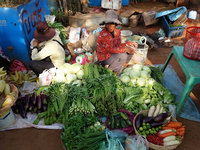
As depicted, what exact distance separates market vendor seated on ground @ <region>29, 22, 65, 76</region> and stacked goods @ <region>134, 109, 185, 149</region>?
232cm

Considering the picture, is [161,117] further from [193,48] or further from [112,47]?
[112,47]

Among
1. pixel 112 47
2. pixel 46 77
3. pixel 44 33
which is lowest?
pixel 46 77

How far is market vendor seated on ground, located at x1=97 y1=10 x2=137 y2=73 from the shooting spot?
383 centimetres

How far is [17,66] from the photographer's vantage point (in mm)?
4660

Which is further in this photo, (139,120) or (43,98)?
(43,98)

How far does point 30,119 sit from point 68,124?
3.19 ft

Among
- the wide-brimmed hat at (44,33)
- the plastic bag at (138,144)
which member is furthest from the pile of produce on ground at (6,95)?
the plastic bag at (138,144)

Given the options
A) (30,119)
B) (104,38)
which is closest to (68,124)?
(30,119)

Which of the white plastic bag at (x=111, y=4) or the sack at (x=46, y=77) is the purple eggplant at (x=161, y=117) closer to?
the sack at (x=46, y=77)

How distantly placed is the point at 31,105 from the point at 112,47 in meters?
2.29

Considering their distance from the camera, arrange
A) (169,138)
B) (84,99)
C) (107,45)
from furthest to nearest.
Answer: (107,45) → (84,99) → (169,138)

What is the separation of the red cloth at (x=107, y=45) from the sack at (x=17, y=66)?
2.32 metres

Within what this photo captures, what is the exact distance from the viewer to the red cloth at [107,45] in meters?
3.84

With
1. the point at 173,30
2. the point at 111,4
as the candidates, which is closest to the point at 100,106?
the point at 173,30
